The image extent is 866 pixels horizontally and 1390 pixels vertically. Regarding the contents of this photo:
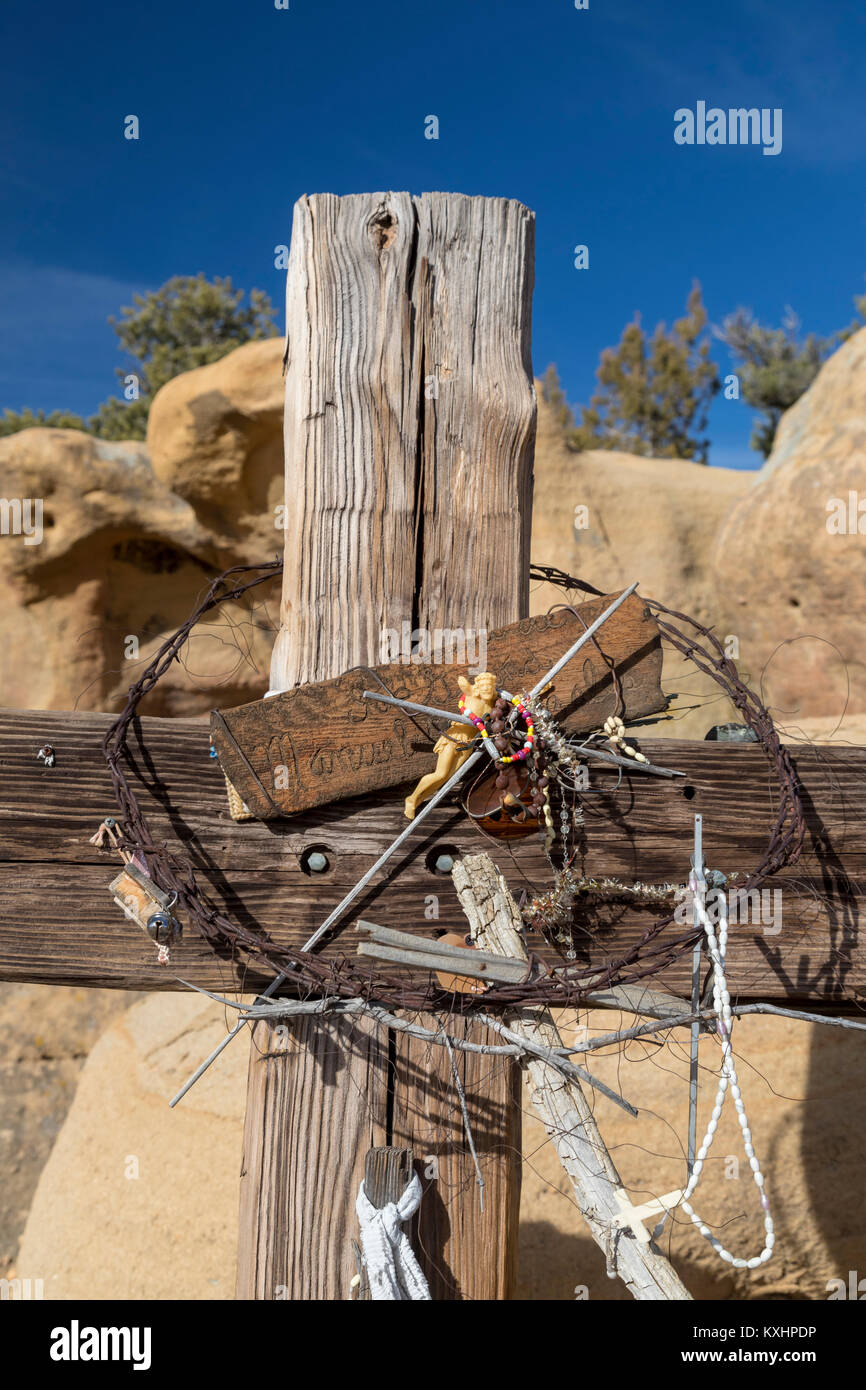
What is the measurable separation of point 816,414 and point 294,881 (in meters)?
6.43

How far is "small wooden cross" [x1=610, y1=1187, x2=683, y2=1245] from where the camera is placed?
1.45 meters

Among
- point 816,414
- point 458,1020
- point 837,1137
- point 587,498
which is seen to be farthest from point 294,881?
point 587,498

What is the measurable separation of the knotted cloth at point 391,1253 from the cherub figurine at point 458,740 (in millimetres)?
625

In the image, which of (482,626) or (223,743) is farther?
(482,626)

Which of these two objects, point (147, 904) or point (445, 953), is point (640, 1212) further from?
point (147, 904)

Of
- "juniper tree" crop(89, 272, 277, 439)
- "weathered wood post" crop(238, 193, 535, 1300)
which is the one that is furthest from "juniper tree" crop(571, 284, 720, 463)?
"weathered wood post" crop(238, 193, 535, 1300)

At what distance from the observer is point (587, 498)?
9.19 m

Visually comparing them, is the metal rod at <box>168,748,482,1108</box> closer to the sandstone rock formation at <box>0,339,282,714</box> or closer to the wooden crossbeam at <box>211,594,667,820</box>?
the wooden crossbeam at <box>211,594,667,820</box>

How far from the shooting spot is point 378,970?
5.31 feet

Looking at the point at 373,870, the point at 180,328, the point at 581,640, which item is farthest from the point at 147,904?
the point at 180,328

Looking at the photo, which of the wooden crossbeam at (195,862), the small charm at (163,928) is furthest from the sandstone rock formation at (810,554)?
the small charm at (163,928)
